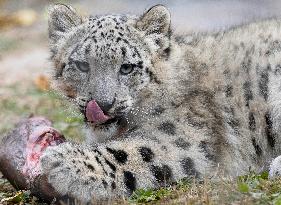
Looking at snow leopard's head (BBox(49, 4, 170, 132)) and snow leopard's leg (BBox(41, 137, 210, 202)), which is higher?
snow leopard's head (BBox(49, 4, 170, 132))

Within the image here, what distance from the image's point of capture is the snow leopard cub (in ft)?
26.5

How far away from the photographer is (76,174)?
788 centimetres

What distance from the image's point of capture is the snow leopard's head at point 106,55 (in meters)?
8.36

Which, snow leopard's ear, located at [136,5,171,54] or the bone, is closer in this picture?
the bone

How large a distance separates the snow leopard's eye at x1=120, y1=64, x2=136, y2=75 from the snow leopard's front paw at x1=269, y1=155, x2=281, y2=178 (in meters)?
1.65

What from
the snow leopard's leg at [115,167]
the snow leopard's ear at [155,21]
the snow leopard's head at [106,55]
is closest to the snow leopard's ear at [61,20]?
the snow leopard's head at [106,55]

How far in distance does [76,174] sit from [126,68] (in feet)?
4.21

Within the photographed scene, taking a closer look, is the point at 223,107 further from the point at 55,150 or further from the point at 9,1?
the point at 9,1

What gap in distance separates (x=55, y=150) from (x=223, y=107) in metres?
1.89

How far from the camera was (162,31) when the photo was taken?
9.07 m

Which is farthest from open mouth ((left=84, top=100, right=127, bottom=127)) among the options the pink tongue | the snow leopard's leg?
the snow leopard's leg

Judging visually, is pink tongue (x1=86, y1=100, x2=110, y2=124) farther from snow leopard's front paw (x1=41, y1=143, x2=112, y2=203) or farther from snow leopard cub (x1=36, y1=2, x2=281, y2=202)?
snow leopard's front paw (x1=41, y1=143, x2=112, y2=203)

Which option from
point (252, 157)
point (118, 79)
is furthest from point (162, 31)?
point (252, 157)

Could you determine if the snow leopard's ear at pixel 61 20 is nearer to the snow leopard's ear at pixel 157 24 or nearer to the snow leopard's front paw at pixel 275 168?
the snow leopard's ear at pixel 157 24
